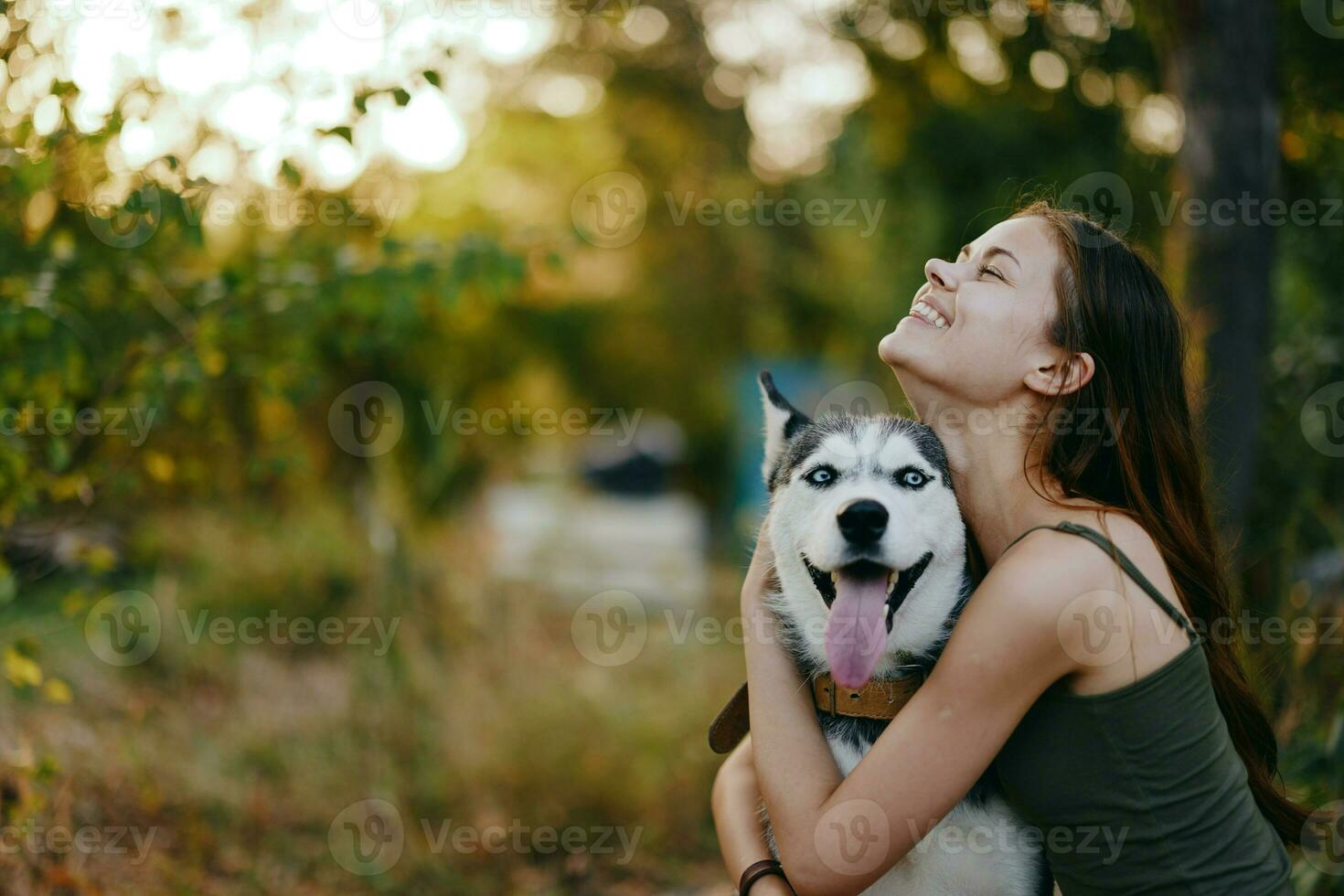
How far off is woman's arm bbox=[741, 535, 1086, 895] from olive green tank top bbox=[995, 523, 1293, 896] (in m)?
0.11

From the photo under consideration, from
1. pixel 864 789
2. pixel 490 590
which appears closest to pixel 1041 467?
pixel 864 789

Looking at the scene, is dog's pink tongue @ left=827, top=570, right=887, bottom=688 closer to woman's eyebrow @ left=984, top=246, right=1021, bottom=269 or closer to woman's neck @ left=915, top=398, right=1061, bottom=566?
woman's neck @ left=915, top=398, right=1061, bottom=566

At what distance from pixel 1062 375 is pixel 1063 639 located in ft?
2.02

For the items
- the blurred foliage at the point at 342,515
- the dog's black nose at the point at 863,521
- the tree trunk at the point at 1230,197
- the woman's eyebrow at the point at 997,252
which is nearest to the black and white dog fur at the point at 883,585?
the dog's black nose at the point at 863,521

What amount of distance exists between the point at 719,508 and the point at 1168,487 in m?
11.2

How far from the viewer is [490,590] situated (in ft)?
20.3

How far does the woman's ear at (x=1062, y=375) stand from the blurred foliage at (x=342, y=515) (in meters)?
0.79

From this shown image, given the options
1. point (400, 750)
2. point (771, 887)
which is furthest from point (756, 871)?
point (400, 750)

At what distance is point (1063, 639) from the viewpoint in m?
1.85

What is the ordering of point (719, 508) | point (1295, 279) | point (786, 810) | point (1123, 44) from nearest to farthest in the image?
point (786, 810)
point (1123, 44)
point (1295, 279)
point (719, 508)

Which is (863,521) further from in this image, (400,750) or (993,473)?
(400,750)

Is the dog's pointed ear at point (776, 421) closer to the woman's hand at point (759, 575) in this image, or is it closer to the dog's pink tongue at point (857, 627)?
the woman's hand at point (759, 575)

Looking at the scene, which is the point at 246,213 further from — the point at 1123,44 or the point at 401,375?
the point at 401,375

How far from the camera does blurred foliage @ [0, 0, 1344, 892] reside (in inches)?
128
